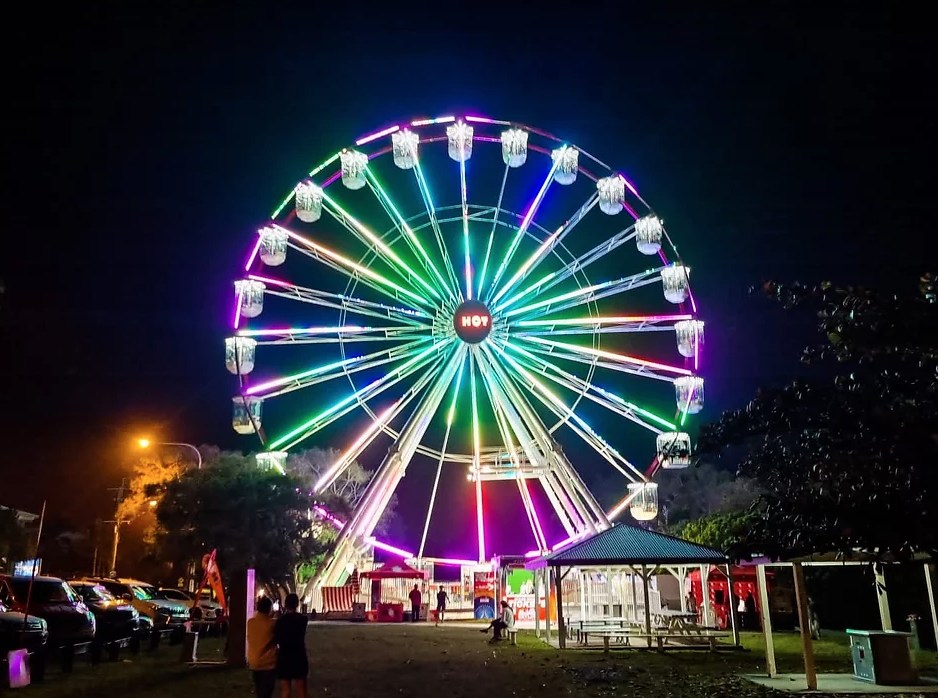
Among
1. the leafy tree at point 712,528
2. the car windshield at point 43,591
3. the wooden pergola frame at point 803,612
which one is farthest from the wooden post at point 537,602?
the car windshield at point 43,591

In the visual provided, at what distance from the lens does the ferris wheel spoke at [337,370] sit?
2408cm

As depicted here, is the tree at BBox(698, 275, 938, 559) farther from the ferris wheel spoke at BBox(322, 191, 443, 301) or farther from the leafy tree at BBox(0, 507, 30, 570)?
the leafy tree at BBox(0, 507, 30, 570)

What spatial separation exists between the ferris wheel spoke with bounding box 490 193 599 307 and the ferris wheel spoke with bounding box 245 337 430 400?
2939 mm

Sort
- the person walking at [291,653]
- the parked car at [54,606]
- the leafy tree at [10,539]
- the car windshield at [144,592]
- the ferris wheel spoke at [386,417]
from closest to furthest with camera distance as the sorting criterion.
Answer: the person walking at [291,653] < the parked car at [54,606] < the car windshield at [144,592] < the ferris wheel spoke at [386,417] < the leafy tree at [10,539]

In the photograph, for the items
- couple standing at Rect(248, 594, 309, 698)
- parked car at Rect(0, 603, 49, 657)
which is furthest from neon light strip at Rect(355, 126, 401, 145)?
couple standing at Rect(248, 594, 309, 698)

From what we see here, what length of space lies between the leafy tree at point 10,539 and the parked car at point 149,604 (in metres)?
20.1

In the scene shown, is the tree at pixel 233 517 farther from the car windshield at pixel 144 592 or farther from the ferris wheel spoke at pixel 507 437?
the ferris wheel spoke at pixel 507 437

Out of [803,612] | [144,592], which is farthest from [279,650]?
[144,592]

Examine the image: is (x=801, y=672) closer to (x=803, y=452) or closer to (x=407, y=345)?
(x=803, y=452)

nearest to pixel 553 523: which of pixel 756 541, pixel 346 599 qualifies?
pixel 346 599

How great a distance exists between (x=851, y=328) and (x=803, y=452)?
1.46 meters

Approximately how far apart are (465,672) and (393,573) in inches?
726

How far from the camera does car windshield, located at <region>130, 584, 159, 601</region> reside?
2136cm

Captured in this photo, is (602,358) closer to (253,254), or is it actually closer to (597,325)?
(597,325)
